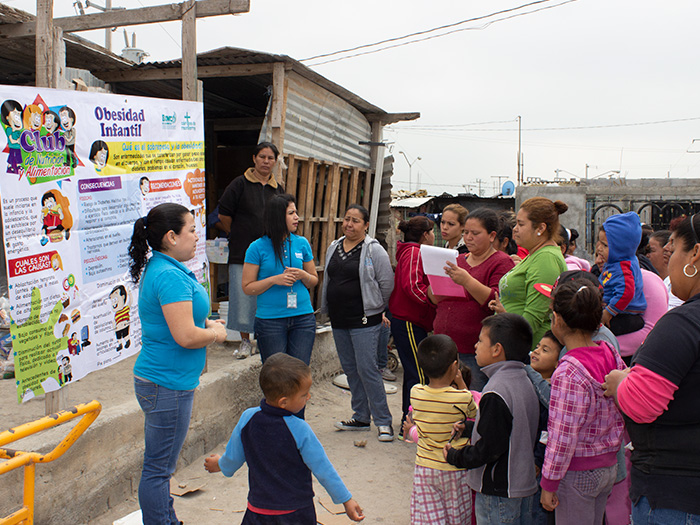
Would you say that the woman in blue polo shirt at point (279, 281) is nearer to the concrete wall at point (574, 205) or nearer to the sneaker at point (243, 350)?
the sneaker at point (243, 350)

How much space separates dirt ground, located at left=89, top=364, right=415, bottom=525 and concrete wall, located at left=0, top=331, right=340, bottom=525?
126 millimetres

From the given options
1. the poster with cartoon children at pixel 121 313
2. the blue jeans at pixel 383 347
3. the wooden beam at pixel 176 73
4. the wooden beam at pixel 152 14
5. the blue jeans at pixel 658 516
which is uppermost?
the wooden beam at pixel 152 14

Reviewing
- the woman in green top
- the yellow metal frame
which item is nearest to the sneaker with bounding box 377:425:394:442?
the woman in green top

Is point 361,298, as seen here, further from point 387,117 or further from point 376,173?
point 387,117

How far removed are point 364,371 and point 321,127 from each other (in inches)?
135

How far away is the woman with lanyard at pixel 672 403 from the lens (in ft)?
5.94

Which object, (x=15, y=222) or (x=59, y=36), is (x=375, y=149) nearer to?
(x=59, y=36)

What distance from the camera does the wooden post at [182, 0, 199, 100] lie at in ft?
15.2

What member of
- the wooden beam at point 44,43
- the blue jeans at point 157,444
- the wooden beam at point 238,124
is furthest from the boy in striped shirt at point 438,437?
the wooden beam at point 238,124

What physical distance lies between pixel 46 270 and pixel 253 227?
2446 millimetres

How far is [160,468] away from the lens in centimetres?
296

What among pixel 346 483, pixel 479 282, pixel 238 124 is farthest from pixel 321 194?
pixel 346 483

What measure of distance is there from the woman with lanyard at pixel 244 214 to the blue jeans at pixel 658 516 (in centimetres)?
410

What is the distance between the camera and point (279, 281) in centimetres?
455
